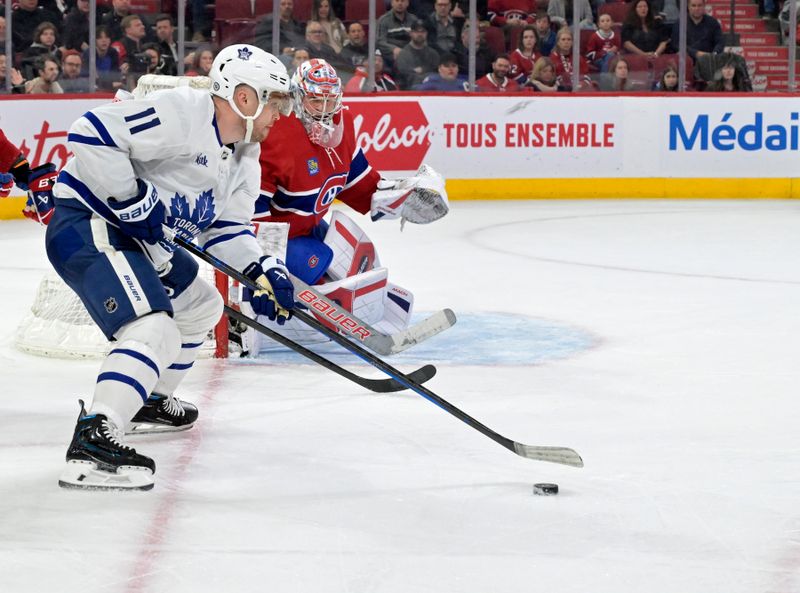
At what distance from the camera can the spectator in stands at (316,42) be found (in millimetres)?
8742

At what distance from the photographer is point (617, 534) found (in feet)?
8.36

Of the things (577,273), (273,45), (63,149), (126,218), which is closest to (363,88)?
(273,45)

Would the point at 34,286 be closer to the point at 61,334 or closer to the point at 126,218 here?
the point at 61,334

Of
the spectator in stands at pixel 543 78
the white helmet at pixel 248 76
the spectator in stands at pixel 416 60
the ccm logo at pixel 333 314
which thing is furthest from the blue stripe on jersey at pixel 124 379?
the spectator in stands at pixel 543 78

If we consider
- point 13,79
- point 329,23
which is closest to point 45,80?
point 13,79

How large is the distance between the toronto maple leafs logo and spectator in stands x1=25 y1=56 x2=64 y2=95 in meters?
5.24

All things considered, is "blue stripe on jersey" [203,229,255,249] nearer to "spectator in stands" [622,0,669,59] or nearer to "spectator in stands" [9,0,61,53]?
"spectator in stands" [9,0,61,53]

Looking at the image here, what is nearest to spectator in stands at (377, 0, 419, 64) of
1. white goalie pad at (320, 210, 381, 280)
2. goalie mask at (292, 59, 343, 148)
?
white goalie pad at (320, 210, 381, 280)

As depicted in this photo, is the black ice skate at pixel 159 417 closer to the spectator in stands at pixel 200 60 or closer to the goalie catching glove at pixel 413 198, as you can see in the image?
the goalie catching glove at pixel 413 198

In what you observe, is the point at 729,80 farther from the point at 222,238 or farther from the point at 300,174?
the point at 222,238

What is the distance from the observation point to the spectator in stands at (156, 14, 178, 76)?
28.0 ft

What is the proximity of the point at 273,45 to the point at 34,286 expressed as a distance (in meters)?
3.56

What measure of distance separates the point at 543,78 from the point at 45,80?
3.17 m

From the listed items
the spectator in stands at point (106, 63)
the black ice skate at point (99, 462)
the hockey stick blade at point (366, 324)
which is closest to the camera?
the black ice skate at point (99, 462)
